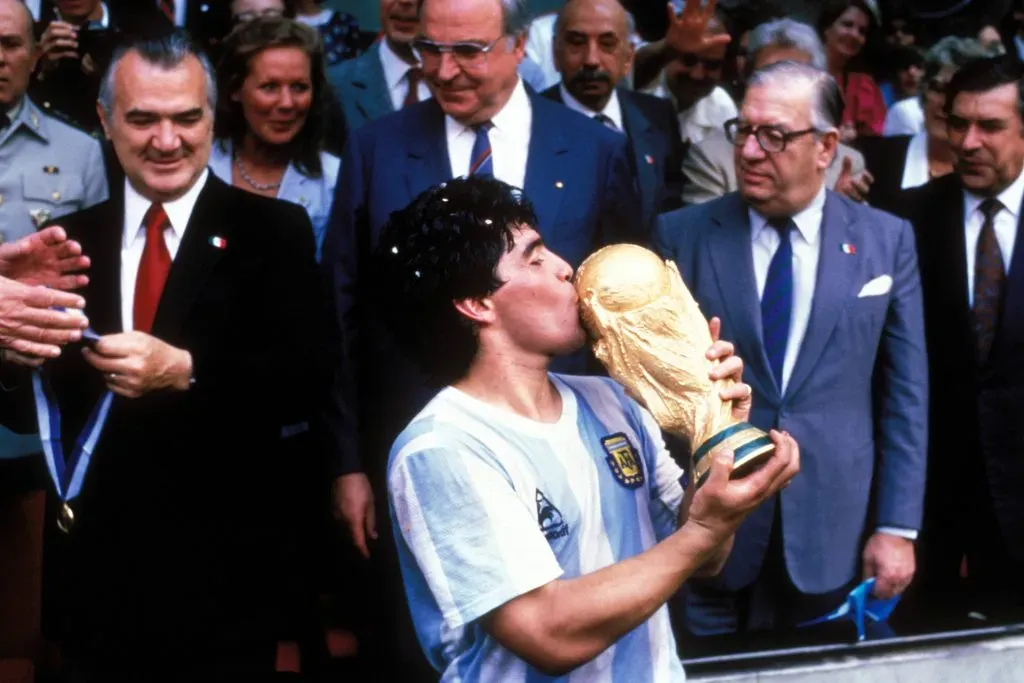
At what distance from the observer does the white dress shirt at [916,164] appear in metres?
5.58

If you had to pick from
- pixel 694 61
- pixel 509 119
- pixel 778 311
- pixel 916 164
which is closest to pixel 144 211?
pixel 509 119

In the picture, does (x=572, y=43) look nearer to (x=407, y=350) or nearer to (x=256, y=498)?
(x=256, y=498)

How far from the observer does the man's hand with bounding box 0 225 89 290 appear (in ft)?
9.66

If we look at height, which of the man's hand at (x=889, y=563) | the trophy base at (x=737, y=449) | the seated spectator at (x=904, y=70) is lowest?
the man's hand at (x=889, y=563)

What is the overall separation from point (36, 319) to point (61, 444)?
0.38 meters

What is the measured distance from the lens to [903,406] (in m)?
3.87

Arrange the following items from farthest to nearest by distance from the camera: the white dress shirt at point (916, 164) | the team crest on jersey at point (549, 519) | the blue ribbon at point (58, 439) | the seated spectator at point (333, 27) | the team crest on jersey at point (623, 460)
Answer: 1. the seated spectator at point (333, 27)
2. the white dress shirt at point (916, 164)
3. the blue ribbon at point (58, 439)
4. the team crest on jersey at point (623, 460)
5. the team crest on jersey at point (549, 519)

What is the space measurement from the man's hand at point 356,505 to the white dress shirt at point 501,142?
2.87 feet

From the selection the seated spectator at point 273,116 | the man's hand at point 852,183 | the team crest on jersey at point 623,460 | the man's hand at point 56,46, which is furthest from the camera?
the man's hand at point 852,183

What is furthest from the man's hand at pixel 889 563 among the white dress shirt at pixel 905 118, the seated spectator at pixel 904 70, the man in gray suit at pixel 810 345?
the seated spectator at pixel 904 70

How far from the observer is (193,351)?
3189 millimetres

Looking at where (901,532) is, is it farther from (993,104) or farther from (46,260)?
(46,260)

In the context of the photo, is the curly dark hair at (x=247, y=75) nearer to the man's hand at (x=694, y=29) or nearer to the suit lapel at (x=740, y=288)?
the suit lapel at (x=740, y=288)

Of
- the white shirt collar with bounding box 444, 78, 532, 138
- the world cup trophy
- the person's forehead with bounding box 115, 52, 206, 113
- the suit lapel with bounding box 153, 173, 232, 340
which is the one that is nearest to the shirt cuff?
the white shirt collar with bounding box 444, 78, 532, 138
